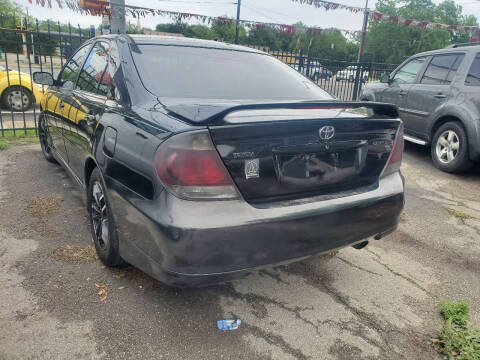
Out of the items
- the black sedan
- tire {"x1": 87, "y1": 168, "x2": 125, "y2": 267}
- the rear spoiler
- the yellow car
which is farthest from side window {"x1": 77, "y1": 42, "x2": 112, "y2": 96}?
the yellow car

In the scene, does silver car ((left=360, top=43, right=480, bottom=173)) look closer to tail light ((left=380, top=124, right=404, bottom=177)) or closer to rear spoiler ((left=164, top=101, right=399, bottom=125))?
tail light ((left=380, top=124, right=404, bottom=177))

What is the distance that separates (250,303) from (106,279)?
1.02 m

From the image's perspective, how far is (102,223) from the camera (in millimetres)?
2764

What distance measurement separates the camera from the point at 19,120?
8391 millimetres

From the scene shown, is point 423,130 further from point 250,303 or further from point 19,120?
point 19,120

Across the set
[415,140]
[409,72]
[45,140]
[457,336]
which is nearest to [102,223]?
[457,336]

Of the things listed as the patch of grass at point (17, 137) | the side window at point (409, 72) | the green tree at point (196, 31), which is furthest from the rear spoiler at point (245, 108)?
the green tree at point (196, 31)

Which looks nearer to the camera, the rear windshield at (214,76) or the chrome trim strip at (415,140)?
the rear windshield at (214,76)

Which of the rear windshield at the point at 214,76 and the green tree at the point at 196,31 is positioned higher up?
the green tree at the point at 196,31

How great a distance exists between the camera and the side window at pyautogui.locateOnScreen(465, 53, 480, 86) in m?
5.50

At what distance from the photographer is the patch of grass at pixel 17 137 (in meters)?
6.59

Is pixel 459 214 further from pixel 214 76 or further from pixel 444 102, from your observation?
pixel 214 76

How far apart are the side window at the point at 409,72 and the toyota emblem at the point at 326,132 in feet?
18.3

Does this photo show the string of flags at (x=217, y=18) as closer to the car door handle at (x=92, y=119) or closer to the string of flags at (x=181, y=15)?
the string of flags at (x=181, y=15)
